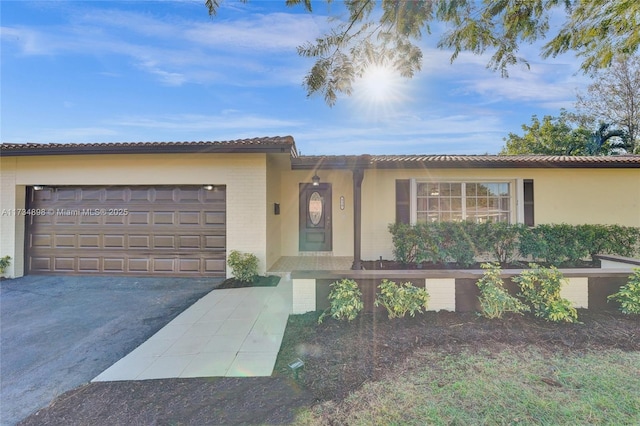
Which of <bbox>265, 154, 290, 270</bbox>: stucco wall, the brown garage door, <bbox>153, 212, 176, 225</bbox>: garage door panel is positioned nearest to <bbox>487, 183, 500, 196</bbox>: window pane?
<bbox>265, 154, 290, 270</bbox>: stucco wall

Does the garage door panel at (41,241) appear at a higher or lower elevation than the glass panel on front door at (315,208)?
lower

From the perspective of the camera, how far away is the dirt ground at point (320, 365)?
211cm

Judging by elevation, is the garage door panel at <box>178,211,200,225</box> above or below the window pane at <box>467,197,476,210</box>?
below

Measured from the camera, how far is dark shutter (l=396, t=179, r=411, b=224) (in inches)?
305

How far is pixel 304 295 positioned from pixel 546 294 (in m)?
3.15

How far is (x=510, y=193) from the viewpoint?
763 centimetres

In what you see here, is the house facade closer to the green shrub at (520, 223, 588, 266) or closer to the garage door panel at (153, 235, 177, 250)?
the garage door panel at (153, 235, 177, 250)

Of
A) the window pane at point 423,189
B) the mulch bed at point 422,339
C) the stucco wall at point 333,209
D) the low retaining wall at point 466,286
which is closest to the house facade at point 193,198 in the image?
the window pane at point 423,189

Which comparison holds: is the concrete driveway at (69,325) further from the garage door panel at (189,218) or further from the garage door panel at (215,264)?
the garage door panel at (189,218)

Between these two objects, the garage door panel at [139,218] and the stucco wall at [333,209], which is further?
the stucco wall at [333,209]

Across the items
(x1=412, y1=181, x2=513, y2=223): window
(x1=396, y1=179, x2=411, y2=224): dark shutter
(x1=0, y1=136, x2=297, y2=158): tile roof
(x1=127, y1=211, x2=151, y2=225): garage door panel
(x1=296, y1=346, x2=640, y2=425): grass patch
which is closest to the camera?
(x1=296, y1=346, x2=640, y2=425): grass patch

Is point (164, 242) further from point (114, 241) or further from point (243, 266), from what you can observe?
point (243, 266)

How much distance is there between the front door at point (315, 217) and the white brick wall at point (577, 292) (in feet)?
18.4

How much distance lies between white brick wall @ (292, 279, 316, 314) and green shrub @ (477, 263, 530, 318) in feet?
7.36
